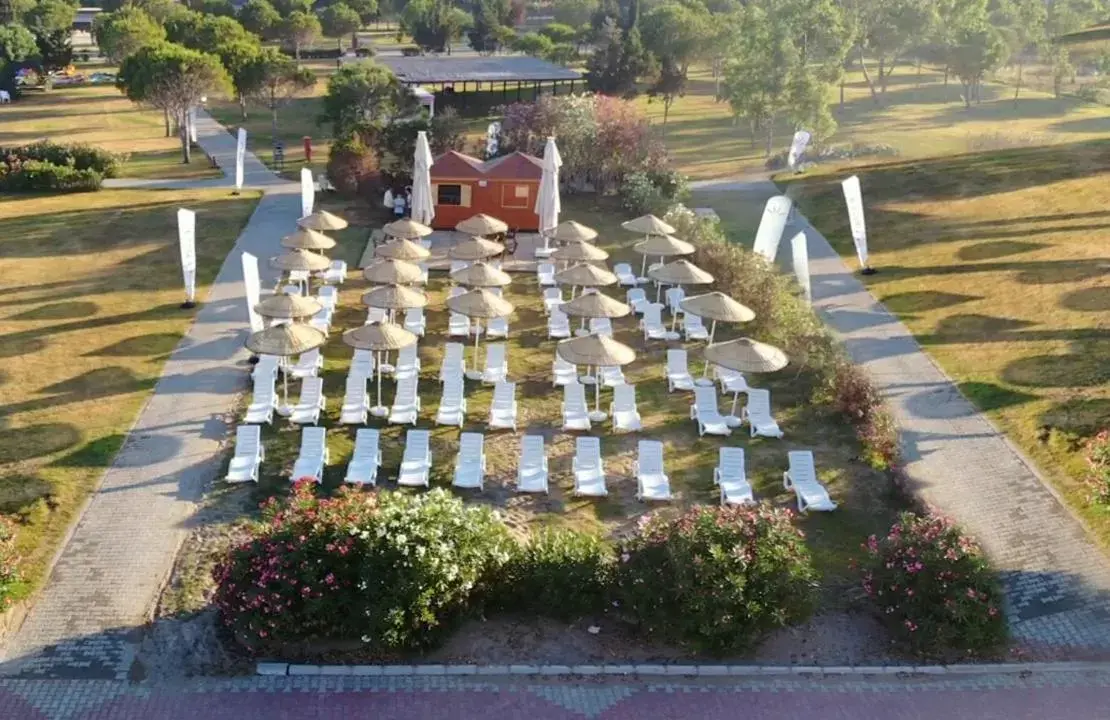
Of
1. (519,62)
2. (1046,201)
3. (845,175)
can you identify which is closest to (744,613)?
(1046,201)

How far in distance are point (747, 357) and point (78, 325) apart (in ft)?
42.6

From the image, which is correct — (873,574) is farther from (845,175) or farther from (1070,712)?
(845,175)

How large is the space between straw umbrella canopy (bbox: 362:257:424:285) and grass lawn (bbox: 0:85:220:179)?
16.1 m

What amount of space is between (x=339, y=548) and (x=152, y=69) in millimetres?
30258

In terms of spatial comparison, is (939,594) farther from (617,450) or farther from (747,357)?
(617,450)

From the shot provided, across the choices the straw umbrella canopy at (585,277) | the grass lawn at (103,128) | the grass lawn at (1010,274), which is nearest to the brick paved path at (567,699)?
the grass lawn at (1010,274)

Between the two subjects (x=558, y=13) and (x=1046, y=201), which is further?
(x=558, y=13)

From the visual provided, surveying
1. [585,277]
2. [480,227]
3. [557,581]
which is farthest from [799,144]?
[557,581]

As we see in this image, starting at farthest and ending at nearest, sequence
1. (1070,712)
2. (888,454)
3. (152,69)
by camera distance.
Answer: (152,69), (888,454), (1070,712)

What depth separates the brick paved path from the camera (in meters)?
9.01

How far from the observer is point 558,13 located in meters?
88.8

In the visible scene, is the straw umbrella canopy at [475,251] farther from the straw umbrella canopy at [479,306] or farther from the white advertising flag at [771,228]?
the white advertising flag at [771,228]

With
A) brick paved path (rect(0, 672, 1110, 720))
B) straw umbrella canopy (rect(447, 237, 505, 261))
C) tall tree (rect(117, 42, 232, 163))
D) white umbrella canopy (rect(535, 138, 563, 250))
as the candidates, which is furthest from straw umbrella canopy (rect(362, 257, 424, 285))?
tall tree (rect(117, 42, 232, 163))

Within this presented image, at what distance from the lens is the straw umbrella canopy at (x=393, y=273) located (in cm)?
1888
